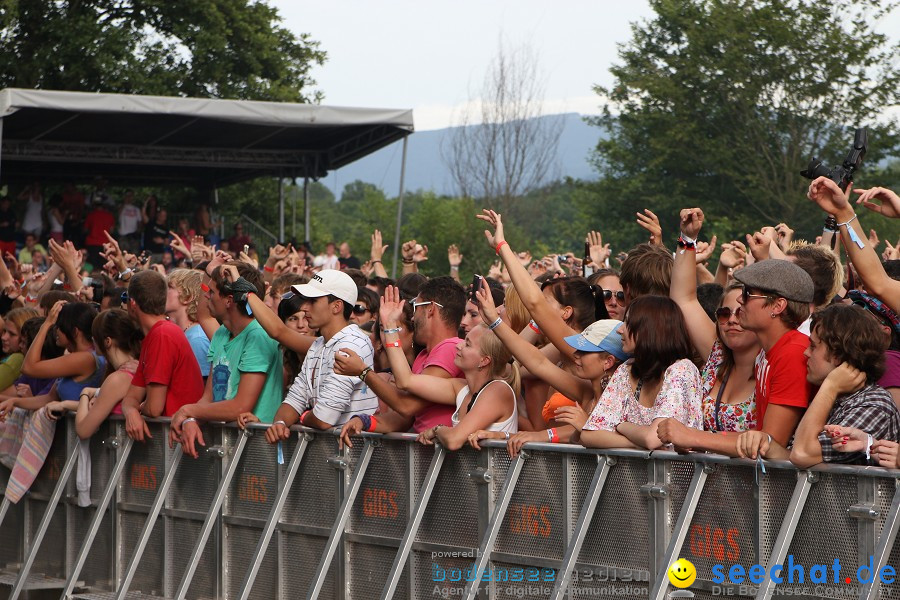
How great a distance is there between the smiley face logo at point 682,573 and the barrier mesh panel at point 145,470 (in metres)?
4.09

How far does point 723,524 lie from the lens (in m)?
4.44

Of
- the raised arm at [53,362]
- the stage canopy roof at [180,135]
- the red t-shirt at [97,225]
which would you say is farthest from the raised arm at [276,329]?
the red t-shirt at [97,225]

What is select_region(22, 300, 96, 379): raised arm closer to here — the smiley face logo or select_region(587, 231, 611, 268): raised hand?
select_region(587, 231, 611, 268): raised hand

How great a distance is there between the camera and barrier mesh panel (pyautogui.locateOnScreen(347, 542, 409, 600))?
241 inches

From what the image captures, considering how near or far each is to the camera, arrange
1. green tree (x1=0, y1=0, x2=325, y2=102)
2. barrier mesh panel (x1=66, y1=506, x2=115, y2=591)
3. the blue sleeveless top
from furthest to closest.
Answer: green tree (x1=0, y1=0, x2=325, y2=102)
the blue sleeveless top
barrier mesh panel (x1=66, y1=506, x2=115, y2=591)

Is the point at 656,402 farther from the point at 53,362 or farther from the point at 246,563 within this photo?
the point at 53,362

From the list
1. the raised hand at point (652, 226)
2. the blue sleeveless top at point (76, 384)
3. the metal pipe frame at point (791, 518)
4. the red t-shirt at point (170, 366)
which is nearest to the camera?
the metal pipe frame at point (791, 518)

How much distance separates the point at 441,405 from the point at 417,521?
A: 694mm

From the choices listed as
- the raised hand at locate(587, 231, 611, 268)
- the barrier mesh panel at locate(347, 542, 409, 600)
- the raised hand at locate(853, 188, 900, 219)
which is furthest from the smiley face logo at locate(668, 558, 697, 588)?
the raised hand at locate(587, 231, 611, 268)

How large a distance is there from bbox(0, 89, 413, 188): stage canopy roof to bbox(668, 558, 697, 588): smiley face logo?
14506mm

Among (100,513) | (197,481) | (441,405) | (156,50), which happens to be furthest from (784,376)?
(156,50)

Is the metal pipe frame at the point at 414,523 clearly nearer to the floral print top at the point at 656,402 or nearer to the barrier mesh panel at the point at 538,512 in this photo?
the barrier mesh panel at the point at 538,512

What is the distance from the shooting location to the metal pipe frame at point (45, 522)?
8391 mm

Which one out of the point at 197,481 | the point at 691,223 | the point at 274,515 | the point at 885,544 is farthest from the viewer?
the point at 197,481
